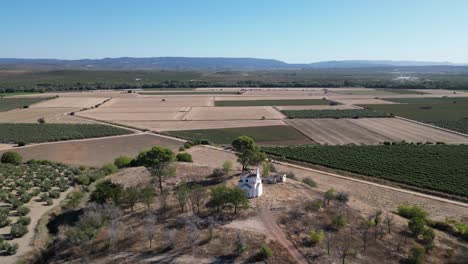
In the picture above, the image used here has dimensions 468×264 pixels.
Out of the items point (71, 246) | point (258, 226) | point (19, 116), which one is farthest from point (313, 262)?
point (19, 116)

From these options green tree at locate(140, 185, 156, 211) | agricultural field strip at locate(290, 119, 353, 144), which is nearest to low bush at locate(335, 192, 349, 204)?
green tree at locate(140, 185, 156, 211)

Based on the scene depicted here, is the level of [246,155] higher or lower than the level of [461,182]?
higher

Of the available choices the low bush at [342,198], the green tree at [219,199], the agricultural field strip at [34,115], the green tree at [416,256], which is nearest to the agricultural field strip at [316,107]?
the agricultural field strip at [34,115]

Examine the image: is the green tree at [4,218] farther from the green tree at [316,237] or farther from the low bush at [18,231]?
the green tree at [316,237]

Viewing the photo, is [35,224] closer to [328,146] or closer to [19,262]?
[19,262]

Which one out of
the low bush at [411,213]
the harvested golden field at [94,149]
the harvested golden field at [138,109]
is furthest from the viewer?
the harvested golden field at [138,109]

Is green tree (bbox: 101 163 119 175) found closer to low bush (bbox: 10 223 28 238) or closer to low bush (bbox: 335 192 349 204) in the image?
low bush (bbox: 10 223 28 238)
